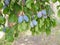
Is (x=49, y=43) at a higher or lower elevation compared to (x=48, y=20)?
higher

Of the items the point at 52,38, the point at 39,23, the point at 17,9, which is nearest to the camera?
the point at 17,9

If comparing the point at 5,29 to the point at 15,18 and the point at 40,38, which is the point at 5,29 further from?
the point at 40,38

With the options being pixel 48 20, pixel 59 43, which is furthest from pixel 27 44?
pixel 48 20

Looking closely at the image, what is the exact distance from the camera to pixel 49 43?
3.54 meters

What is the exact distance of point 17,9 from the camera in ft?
2.48

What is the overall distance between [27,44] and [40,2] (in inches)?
110

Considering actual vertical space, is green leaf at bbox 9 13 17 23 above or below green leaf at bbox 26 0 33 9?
below

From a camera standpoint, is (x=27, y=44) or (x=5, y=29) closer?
(x=5, y=29)

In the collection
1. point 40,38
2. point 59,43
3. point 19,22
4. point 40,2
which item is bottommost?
point 19,22

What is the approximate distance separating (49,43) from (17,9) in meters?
2.85

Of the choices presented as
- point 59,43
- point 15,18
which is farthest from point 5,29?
point 59,43

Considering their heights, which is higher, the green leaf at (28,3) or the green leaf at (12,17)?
the green leaf at (28,3)

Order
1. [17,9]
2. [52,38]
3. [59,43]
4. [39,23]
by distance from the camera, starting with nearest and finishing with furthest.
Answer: [17,9], [39,23], [59,43], [52,38]

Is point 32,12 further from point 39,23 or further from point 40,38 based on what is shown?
point 40,38
